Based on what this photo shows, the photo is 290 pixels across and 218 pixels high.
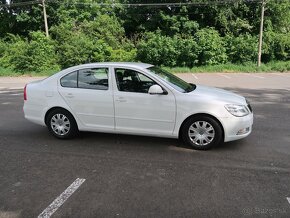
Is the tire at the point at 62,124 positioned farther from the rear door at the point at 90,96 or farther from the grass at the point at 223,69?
the grass at the point at 223,69

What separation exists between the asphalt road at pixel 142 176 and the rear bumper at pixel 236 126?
28 centimetres

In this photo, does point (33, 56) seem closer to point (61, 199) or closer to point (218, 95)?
point (218, 95)

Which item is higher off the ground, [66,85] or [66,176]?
[66,85]

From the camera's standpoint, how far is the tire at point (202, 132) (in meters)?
5.18

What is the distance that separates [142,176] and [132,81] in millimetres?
1924

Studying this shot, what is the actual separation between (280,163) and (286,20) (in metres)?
29.3

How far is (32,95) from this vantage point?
601cm

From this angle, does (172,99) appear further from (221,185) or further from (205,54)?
(205,54)

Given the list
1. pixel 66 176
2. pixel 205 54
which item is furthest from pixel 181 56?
pixel 66 176

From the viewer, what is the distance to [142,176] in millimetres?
4309

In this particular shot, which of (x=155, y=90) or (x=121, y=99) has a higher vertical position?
(x=155, y=90)

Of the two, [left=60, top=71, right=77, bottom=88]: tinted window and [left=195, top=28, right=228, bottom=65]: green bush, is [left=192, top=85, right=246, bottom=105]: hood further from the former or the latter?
[left=195, top=28, right=228, bottom=65]: green bush

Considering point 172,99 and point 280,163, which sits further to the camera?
point 172,99

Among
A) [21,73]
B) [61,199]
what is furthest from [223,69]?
[61,199]
